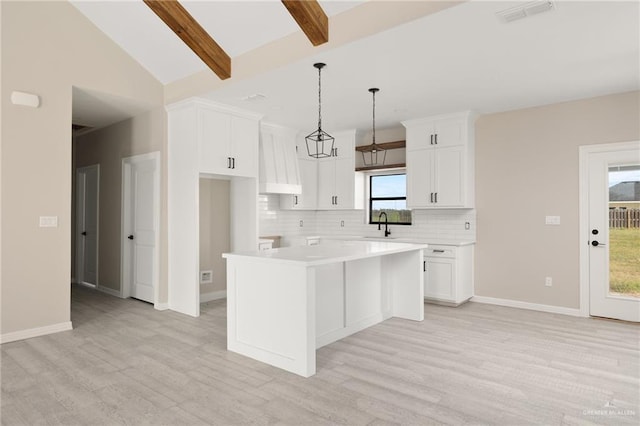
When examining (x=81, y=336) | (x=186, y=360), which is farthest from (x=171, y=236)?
(x=186, y=360)

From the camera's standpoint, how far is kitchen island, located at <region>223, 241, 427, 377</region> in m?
3.16

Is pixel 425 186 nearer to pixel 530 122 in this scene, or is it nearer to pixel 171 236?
pixel 530 122

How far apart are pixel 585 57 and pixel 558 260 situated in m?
2.57

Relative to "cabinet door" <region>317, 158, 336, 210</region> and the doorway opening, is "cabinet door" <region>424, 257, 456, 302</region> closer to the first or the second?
"cabinet door" <region>317, 158, 336, 210</region>

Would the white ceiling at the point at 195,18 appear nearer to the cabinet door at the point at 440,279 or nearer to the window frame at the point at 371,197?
the window frame at the point at 371,197

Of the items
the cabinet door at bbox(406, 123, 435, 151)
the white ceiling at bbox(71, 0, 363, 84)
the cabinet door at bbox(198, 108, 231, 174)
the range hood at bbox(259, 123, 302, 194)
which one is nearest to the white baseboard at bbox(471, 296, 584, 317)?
the cabinet door at bbox(406, 123, 435, 151)

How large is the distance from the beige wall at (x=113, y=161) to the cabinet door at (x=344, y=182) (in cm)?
287

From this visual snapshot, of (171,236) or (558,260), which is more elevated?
(171,236)

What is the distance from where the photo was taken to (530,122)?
542 centimetres

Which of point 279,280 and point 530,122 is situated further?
point 530,122

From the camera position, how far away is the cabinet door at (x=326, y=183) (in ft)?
22.9

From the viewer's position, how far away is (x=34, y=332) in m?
4.24

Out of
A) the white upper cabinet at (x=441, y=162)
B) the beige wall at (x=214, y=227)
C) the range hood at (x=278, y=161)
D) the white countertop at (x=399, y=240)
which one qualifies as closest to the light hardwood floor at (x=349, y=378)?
the white countertop at (x=399, y=240)

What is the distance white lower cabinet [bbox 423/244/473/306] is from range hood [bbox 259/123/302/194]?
233cm
